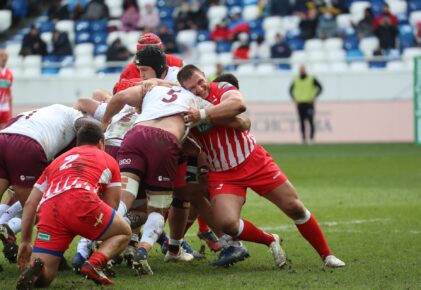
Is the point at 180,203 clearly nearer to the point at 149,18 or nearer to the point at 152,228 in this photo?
the point at 152,228

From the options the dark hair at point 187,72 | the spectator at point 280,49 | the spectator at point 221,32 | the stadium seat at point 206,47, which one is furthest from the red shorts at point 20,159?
the spectator at point 221,32

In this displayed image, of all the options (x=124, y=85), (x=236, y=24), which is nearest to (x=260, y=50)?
(x=236, y=24)

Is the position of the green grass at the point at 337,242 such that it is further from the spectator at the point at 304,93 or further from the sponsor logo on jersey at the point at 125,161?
the spectator at the point at 304,93

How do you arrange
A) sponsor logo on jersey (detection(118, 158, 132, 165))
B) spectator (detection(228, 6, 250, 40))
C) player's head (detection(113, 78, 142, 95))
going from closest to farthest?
sponsor logo on jersey (detection(118, 158, 132, 165))
player's head (detection(113, 78, 142, 95))
spectator (detection(228, 6, 250, 40))

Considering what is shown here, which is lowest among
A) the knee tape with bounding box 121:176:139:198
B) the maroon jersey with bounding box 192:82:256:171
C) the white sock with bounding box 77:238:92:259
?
the white sock with bounding box 77:238:92:259

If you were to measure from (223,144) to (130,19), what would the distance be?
21.4 metres

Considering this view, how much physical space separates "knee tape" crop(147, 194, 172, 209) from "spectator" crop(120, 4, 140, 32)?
2167cm

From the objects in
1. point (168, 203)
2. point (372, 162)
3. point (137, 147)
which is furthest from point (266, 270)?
point (372, 162)

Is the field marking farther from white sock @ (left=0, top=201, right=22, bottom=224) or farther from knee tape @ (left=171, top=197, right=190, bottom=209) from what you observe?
white sock @ (left=0, top=201, right=22, bottom=224)

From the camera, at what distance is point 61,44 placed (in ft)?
95.8

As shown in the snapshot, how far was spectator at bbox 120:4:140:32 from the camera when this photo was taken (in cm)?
2970

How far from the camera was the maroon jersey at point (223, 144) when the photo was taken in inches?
346

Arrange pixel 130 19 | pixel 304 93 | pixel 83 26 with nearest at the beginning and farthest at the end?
pixel 304 93 < pixel 130 19 < pixel 83 26

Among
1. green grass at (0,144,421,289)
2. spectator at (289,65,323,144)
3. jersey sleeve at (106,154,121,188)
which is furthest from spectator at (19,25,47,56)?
jersey sleeve at (106,154,121,188)
